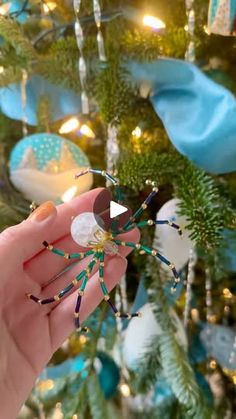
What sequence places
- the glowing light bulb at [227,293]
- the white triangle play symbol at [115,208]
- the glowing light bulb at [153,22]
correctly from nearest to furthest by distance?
the white triangle play symbol at [115,208]
the glowing light bulb at [153,22]
the glowing light bulb at [227,293]

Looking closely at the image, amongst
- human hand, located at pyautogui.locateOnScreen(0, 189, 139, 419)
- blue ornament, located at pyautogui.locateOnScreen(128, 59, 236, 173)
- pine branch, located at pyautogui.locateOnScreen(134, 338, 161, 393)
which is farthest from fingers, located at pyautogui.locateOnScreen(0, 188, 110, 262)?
pine branch, located at pyautogui.locateOnScreen(134, 338, 161, 393)

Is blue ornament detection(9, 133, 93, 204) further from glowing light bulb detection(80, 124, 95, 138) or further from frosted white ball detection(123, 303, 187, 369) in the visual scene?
frosted white ball detection(123, 303, 187, 369)

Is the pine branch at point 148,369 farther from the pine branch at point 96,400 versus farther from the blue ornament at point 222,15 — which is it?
the blue ornament at point 222,15

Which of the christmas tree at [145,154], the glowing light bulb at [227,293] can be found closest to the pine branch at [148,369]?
the christmas tree at [145,154]

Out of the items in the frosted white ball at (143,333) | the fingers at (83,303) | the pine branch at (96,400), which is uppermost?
the fingers at (83,303)

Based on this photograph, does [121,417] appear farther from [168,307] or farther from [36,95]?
[36,95]

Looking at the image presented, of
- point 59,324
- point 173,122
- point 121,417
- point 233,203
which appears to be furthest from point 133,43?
point 121,417

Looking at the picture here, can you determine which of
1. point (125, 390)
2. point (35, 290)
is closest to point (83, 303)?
point (35, 290)
